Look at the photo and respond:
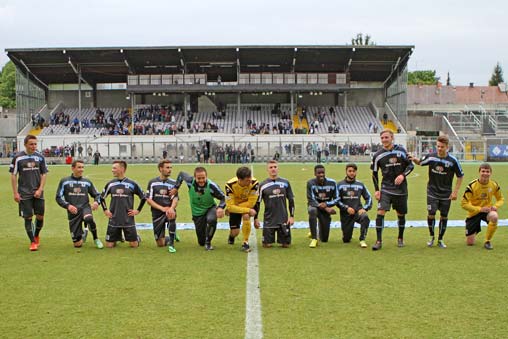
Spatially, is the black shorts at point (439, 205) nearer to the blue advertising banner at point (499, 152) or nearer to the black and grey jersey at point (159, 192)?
the black and grey jersey at point (159, 192)

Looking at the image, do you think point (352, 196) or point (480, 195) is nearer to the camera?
point (480, 195)

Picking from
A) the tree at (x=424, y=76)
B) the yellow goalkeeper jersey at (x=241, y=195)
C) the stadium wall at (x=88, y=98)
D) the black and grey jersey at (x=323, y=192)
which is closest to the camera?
the yellow goalkeeper jersey at (x=241, y=195)

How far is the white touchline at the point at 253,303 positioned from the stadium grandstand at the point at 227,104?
125ft

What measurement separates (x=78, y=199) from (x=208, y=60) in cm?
4546

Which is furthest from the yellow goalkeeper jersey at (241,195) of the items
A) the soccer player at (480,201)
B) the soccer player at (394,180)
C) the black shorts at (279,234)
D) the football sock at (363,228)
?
the soccer player at (480,201)

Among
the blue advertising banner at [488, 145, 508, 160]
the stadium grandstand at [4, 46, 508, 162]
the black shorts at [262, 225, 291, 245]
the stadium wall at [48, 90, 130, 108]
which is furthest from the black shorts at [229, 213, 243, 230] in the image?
the stadium wall at [48, 90, 130, 108]

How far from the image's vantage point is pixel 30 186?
8.57 m

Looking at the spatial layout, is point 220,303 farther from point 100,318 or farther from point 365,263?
point 365,263

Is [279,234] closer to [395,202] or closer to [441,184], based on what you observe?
[395,202]

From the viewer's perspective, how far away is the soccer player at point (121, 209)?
8.76 meters

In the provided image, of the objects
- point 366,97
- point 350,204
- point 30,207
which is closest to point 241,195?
point 350,204

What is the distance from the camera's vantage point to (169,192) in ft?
29.3

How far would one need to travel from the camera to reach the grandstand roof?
166ft

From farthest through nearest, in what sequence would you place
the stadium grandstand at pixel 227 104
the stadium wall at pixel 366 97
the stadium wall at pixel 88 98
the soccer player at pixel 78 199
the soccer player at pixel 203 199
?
1. the stadium wall at pixel 88 98
2. the stadium wall at pixel 366 97
3. the stadium grandstand at pixel 227 104
4. the soccer player at pixel 78 199
5. the soccer player at pixel 203 199
